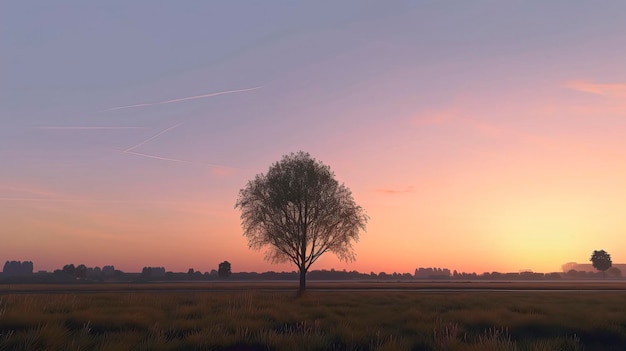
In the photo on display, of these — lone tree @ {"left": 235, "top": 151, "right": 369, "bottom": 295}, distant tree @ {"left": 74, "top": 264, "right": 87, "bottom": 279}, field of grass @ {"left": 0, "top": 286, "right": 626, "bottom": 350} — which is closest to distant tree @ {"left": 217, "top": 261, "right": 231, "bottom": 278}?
distant tree @ {"left": 74, "top": 264, "right": 87, "bottom": 279}

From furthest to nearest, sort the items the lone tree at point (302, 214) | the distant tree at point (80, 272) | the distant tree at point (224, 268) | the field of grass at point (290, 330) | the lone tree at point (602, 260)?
the distant tree at point (80, 272), the lone tree at point (602, 260), the distant tree at point (224, 268), the lone tree at point (302, 214), the field of grass at point (290, 330)

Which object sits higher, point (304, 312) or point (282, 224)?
point (282, 224)

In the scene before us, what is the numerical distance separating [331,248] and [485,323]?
25.9 metres

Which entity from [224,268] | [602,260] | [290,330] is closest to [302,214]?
[290,330]

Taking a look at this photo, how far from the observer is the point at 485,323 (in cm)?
1773

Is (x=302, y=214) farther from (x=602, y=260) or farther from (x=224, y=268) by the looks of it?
(x=602, y=260)

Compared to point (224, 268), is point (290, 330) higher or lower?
higher

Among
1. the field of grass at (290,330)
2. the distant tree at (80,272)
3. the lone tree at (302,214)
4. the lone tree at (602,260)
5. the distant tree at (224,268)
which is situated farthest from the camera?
the distant tree at (80,272)

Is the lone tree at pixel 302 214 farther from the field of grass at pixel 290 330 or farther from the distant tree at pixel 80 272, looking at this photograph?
the distant tree at pixel 80 272

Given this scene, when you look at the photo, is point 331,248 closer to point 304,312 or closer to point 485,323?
point 304,312

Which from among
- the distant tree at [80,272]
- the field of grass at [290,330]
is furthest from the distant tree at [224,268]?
the field of grass at [290,330]

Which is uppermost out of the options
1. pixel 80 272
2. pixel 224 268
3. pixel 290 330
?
pixel 290 330

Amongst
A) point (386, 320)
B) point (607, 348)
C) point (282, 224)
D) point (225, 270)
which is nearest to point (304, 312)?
point (386, 320)

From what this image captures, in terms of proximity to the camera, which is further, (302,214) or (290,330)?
(302,214)
